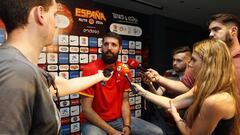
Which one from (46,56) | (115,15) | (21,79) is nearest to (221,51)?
(21,79)

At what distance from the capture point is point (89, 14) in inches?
128

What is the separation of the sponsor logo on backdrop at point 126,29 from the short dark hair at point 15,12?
287 centimetres

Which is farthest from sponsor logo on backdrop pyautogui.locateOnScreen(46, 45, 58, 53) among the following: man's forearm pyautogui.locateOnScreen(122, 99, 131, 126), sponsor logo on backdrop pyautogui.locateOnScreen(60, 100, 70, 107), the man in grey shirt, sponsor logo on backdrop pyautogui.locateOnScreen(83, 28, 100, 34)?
the man in grey shirt

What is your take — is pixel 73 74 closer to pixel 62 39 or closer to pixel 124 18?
pixel 62 39

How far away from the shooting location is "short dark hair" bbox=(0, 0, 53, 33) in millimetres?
724

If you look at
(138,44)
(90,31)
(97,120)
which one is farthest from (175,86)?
(138,44)

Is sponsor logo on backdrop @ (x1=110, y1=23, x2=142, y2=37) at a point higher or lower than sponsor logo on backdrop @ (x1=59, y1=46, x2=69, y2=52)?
higher

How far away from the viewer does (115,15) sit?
12.0 feet

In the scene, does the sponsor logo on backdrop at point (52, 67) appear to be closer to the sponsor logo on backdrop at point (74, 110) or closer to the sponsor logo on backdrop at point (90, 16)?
the sponsor logo on backdrop at point (74, 110)

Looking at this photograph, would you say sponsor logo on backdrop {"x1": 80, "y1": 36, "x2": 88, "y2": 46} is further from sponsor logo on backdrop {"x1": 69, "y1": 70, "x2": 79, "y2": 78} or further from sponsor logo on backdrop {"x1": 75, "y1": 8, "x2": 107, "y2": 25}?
sponsor logo on backdrop {"x1": 69, "y1": 70, "x2": 79, "y2": 78}

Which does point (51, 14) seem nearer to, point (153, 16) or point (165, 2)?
point (165, 2)

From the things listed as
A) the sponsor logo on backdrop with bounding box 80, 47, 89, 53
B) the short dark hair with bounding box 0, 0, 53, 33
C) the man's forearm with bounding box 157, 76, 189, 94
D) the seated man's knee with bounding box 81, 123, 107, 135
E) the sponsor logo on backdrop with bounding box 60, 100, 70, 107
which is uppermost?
the short dark hair with bounding box 0, 0, 53, 33

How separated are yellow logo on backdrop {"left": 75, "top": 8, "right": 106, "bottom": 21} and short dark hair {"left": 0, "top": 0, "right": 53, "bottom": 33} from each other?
95.3 inches

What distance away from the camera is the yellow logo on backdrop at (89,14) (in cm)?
313
